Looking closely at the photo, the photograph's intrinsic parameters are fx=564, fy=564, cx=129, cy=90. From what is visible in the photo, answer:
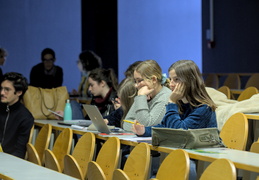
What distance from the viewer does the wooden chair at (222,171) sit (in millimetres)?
2527

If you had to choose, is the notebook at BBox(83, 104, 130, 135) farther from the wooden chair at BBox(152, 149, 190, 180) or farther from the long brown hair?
the wooden chair at BBox(152, 149, 190, 180)

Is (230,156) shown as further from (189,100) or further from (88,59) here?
(88,59)

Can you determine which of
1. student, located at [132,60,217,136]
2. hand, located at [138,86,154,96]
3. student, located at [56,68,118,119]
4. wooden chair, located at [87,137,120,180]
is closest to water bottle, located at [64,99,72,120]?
student, located at [56,68,118,119]

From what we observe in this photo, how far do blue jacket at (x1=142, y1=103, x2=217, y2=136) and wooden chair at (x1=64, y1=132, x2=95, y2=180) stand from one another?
23.4 inches

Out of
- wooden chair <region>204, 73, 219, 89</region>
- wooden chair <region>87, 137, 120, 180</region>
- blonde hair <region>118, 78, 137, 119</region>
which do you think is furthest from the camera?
wooden chair <region>204, 73, 219, 89</region>

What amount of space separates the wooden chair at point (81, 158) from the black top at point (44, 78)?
3.75 m

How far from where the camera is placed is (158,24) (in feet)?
37.1

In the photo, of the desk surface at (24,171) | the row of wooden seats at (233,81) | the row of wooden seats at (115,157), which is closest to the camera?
the desk surface at (24,171)

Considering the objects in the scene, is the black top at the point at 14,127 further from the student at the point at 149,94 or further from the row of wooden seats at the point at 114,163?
the student at the point at 149,94

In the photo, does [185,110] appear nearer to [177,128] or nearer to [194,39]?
[177,128]

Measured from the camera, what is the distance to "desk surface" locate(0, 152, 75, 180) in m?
2.80

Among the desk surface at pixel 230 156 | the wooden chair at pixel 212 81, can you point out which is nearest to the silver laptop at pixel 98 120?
the desk surface at pixel 230 156

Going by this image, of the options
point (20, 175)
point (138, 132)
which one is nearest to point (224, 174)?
point (20, 175)

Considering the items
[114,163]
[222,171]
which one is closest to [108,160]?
[114,163]
